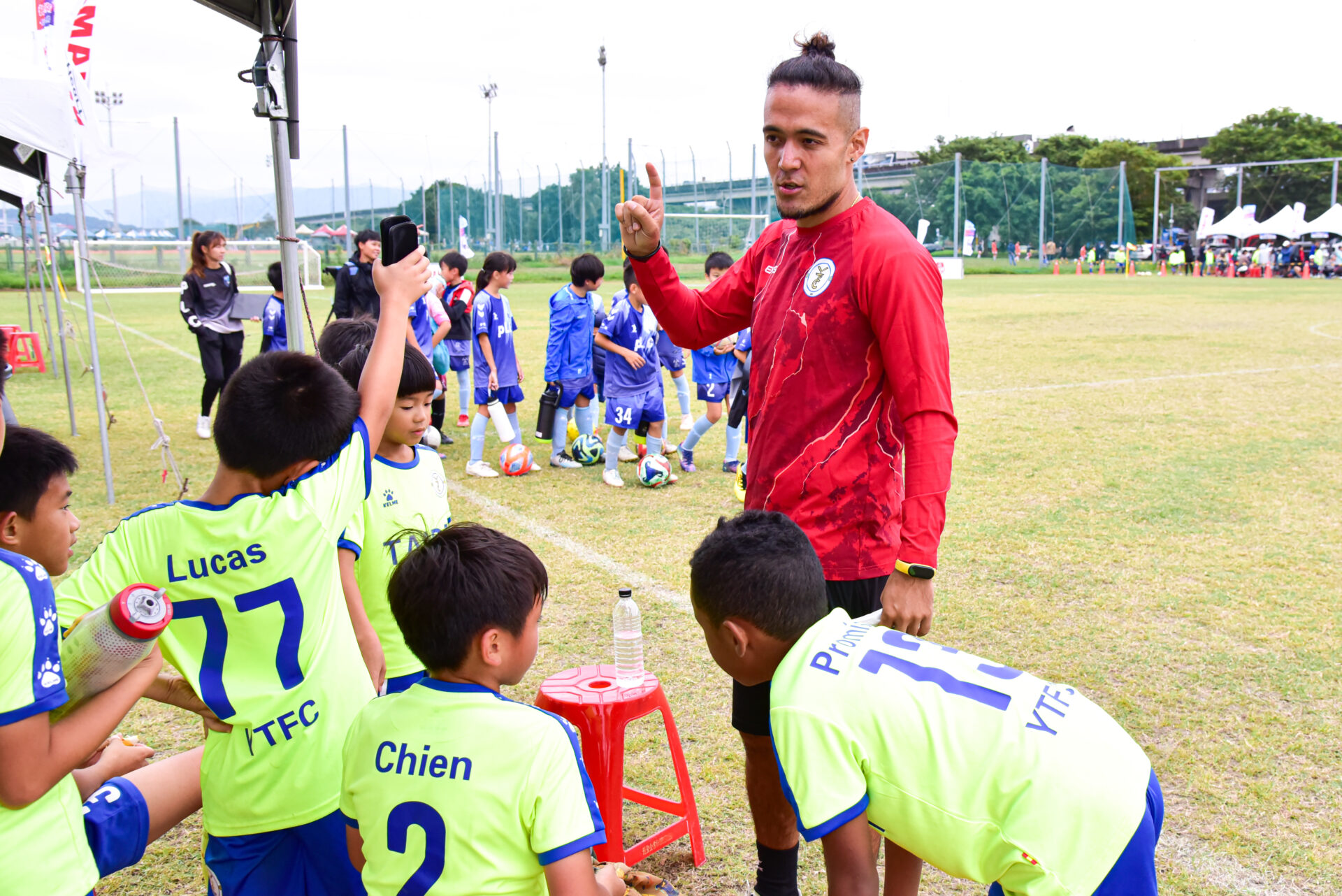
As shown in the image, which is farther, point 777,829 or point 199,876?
point 199,876

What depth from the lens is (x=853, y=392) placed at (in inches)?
106

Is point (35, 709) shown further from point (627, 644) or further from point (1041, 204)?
point (1041, 204)

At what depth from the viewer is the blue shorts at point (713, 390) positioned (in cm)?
893

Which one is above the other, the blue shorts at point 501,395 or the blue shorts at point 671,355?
the blue shorts at point 671,355

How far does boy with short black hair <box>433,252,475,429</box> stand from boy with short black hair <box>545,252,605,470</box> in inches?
66.0

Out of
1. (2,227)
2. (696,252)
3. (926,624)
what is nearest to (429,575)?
(926,624)

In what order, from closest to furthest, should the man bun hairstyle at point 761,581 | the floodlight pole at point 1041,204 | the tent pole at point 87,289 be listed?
the man bun hairstyle at point 761,581 → the tent pole at point 87,289 → the floodlight pole at point 1041,204

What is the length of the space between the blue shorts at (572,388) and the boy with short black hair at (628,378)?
1.78 ft

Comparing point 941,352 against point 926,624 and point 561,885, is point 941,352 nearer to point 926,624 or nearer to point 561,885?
point 926,624

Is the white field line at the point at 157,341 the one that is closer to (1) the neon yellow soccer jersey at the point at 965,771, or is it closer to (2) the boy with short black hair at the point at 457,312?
(2) the boy with short black hair at the point at 457,312

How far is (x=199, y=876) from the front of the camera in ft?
10.5

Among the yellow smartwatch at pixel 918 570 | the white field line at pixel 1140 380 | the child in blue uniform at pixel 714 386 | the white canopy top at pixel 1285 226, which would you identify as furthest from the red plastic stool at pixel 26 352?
the white canopy top at pixel 1285 226

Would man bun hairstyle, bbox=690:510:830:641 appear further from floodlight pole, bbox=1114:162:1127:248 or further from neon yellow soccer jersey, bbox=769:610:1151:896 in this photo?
floodlight pole, bbox=1114:162:1127:248

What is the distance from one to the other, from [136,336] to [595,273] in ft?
53.1
